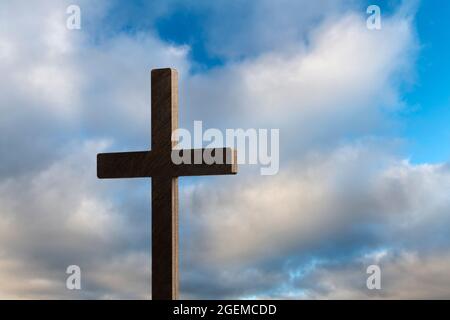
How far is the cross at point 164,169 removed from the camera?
24.5ft

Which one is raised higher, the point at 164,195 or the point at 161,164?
the point at 161,164

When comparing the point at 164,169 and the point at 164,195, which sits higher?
the point at 164,169

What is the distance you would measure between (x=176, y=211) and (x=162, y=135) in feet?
2.84

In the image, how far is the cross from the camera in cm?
747

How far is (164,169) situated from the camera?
7.65 metres

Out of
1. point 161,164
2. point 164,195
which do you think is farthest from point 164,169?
point 164,195

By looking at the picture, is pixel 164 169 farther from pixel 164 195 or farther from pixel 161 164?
pixel 164 195
